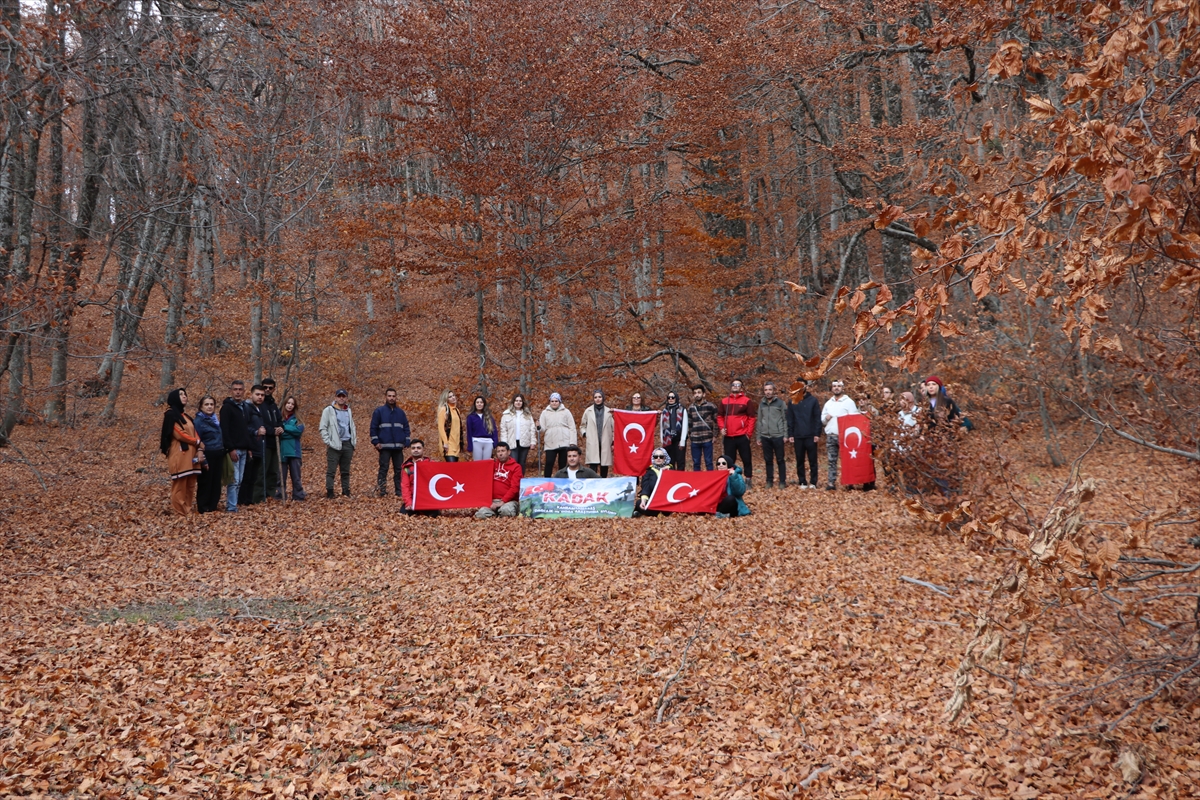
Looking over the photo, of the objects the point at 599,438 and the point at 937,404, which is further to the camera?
the point at 599,438

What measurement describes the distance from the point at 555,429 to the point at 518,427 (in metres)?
0.59

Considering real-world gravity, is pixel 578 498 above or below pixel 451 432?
below

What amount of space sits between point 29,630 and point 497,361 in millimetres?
9482

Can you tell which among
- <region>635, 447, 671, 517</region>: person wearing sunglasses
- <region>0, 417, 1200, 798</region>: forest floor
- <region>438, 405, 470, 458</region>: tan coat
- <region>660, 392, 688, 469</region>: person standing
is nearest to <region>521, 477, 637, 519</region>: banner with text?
<region>635, 447, 671, 517</region>: person wearing sunglasses

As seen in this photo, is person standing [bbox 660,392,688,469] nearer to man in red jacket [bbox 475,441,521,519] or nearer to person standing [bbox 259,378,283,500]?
man in red jacket [bbox 475,441,521,519]

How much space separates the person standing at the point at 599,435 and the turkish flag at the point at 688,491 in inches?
87.3

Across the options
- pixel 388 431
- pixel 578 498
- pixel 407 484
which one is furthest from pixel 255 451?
pixel 578 498

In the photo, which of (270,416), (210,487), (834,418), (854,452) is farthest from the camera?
(834,418)

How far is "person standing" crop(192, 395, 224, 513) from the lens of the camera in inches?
475

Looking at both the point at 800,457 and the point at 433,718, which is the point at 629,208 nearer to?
the point at 800,457

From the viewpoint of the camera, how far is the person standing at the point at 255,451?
12859 mm

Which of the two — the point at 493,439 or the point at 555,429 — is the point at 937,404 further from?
the point at 493,439

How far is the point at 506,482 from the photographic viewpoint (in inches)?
500

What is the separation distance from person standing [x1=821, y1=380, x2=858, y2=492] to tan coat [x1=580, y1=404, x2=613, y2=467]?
3322 mm
